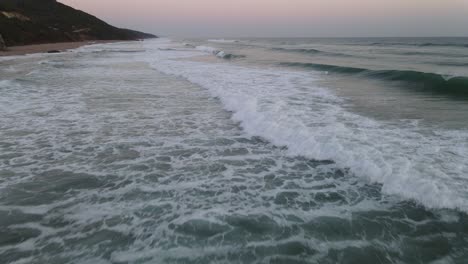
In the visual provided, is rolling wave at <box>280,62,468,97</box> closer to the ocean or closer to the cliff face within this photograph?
the ocean

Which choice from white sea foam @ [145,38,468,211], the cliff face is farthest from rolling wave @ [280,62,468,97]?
the cliff face

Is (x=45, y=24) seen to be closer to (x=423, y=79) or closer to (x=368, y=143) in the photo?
Result: (x=423, y=79)

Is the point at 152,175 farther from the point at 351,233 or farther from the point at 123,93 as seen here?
the point at 123,93

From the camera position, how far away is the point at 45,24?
64812 millimetres

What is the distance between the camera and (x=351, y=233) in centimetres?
368

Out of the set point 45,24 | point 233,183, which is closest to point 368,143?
point 233,183

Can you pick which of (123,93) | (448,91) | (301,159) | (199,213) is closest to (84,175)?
(199,213)

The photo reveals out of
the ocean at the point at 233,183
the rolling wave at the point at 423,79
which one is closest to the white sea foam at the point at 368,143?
the ocean at the point at 233,183

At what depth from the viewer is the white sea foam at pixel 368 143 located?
15.1 feet

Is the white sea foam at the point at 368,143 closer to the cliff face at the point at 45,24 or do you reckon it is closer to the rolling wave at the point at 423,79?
the rolling wave at the point at 423,79

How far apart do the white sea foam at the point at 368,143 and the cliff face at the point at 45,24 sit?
41515 millimetres

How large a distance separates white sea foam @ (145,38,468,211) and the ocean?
0.09ft

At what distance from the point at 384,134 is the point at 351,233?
386 cm

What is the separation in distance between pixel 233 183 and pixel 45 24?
73507 mm
